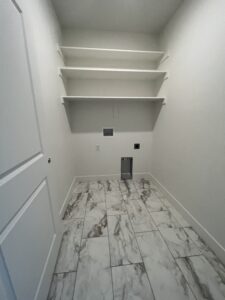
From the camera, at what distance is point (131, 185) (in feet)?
8.23

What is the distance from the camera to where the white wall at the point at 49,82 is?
1088 mm

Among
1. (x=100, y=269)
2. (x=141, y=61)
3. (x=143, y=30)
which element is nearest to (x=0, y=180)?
(x=100, y=269)

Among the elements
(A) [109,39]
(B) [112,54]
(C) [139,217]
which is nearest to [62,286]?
(C) [139,217]

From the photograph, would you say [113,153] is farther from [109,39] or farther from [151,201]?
[109,39]

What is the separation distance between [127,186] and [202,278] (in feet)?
4.98

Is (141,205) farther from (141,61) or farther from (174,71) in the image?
(141,61)

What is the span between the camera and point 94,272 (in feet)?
3.62

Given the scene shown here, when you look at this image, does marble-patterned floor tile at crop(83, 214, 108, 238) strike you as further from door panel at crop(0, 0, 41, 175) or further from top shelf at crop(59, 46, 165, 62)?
top shelf at crop(59, 46, 165, 62)

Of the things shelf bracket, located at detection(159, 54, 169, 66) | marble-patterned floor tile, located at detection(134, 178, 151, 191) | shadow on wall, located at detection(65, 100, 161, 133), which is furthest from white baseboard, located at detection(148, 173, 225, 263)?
shelf bracket, located at detection(159, 54, 169, 66)

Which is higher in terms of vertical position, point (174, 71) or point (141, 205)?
point (174, 71)

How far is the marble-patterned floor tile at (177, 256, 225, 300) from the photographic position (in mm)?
962

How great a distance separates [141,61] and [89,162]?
1.95 metres

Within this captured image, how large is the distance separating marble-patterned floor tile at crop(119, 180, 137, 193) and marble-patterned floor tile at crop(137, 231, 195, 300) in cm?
93

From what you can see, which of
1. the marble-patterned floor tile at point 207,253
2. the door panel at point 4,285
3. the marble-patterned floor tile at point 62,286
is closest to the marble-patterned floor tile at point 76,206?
the marble-patterned floor tile at point 62,286
